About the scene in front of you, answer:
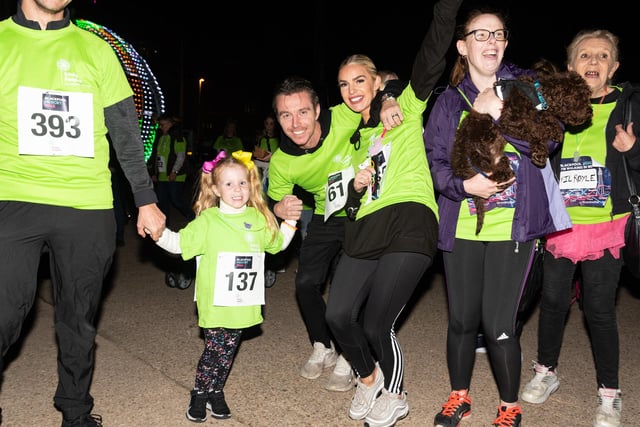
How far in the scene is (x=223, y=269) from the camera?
151 inches

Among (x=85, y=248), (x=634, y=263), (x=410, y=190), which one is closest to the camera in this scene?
(x=85, y=248)

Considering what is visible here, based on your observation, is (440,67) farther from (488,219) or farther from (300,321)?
(300,321)

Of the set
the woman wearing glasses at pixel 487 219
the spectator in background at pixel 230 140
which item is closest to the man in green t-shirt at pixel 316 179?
the woman wearing glasses at pixel 487 219

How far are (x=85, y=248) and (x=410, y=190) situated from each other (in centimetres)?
176

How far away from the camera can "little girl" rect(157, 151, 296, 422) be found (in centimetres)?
382

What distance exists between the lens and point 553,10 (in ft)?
69.0

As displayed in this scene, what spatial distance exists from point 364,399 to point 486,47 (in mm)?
2150

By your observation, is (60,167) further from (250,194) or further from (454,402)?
(454,402)

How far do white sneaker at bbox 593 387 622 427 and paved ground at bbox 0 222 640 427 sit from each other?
11cm

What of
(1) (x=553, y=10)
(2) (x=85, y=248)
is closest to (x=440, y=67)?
(2) (x=85, y=248)

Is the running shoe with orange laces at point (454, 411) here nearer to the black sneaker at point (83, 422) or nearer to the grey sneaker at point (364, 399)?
the grey sneaker at point (364, 399)

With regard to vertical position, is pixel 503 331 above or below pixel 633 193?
below

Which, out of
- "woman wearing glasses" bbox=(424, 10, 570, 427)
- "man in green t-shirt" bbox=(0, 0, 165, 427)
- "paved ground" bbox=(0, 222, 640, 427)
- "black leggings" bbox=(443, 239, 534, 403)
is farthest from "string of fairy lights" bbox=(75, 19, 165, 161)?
"black leggings" bbox=(443, 239, 534, 403)

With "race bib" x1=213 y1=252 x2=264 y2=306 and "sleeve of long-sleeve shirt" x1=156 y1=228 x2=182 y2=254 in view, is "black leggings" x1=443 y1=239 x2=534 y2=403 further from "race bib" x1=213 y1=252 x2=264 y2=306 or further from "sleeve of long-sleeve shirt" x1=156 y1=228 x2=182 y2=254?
"sleeve of long-sleeve shirt" x1=156 y1=228 x2=182 y2=254
